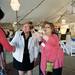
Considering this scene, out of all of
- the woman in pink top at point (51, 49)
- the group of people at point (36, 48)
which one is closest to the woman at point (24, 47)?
the group of people at point (36, 48)

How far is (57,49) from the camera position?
14.5 ft

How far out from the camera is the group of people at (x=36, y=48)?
14.5 feet

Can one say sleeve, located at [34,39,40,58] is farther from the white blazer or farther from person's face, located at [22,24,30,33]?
person's face, located at [22,24,30,33]

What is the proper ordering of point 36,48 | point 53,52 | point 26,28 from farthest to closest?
point 36,48
point 26,28
point 53,52

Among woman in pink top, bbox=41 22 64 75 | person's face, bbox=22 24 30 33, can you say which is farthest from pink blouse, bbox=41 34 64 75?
person's face, bbox=22 24 30 33

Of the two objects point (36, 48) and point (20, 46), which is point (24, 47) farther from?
Answer: point (36, 48)

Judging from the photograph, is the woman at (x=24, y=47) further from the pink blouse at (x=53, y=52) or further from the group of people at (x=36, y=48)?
the pink blouse at (x=53, y=52)

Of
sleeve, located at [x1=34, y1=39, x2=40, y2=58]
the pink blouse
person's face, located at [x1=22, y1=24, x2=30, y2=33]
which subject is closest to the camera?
the pink blouse

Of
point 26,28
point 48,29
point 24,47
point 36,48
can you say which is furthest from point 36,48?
point 48,29

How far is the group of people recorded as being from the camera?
4.41 meters

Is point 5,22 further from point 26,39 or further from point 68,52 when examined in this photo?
point 26,39

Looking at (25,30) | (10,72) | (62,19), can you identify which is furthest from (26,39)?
(62,19)

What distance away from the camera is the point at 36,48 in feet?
15.7

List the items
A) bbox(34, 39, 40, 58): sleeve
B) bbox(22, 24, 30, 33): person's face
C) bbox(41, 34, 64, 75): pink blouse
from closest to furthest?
bbox(41, 34, 64, 75): pink blouse < bbox(22, 24, 30, 33): person's face < bbox(34, 39, 40, 58): sleeve
